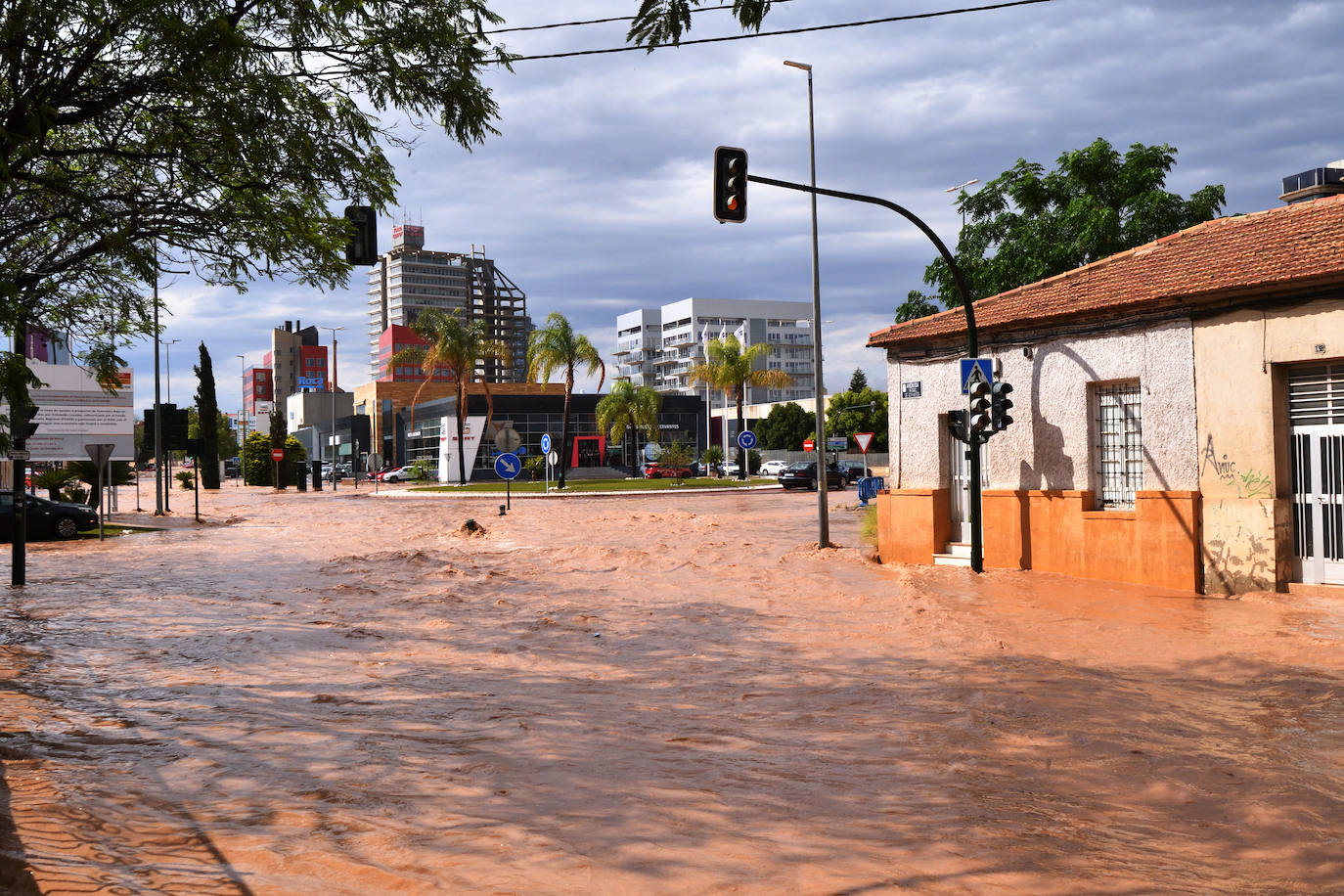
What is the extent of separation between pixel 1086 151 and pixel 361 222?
99.4ft

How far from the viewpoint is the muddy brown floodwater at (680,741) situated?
5.01 meters

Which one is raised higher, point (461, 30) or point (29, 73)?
point (461, 30)

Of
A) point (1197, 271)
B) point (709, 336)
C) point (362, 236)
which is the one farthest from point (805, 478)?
point (709, 336)

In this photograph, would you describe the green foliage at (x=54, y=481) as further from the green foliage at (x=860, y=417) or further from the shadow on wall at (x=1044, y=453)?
the green foliage at (x=860, y=417)

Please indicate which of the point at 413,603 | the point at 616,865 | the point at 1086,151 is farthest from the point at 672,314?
the point at 616,865

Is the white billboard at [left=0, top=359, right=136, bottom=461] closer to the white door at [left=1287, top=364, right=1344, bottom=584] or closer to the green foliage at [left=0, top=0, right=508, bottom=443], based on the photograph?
the green foliage at [left=0, top=0, right=508, bottom=443]

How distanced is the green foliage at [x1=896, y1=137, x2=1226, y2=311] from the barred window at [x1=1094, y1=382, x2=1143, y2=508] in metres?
18.3

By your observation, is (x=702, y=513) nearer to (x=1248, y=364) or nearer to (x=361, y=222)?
(x=1248, y=364)

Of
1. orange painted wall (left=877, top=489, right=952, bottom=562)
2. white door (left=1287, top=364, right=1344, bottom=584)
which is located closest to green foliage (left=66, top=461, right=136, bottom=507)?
orange painted wall (left=877, top=489, right=952, bottom=562)

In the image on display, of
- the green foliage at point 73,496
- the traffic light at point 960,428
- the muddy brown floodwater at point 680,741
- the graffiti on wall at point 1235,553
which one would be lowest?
the muddy brown floodwater at point 680,741

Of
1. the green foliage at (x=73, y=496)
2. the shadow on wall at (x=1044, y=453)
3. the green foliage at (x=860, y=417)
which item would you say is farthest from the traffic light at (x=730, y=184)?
the green foliage at (x=860, y=417)

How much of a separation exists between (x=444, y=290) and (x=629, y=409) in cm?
12282

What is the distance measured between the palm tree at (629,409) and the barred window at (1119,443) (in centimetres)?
5062

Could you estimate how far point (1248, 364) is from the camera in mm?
13445
